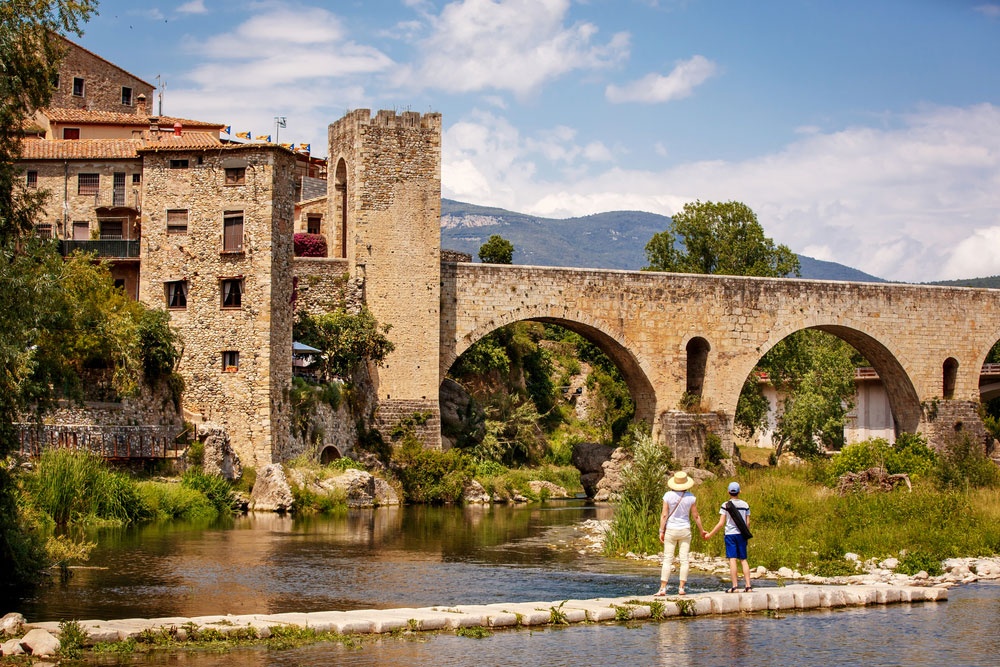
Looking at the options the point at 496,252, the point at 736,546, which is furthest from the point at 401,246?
the point at 736,546

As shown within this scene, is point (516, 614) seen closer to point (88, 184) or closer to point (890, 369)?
point (88, 184)

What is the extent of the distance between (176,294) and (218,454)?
5.05 meters

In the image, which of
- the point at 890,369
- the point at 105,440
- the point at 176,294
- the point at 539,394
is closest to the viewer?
the point at 105,440

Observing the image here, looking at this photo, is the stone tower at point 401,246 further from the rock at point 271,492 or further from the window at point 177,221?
the rock at point 271,492

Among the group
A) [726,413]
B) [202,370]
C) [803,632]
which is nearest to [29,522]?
[803,632]

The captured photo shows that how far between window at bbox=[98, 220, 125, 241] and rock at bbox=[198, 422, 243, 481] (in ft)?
36.2

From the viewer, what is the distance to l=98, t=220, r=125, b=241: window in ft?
131

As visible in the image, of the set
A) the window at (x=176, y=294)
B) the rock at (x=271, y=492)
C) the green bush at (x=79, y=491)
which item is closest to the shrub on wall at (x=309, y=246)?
the window at (x=176, y=294)

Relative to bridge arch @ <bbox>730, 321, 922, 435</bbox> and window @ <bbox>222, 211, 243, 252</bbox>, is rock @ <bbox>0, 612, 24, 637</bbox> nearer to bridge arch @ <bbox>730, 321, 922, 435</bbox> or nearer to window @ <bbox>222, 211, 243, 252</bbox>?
window @ <bbox>222, 211, 243, 252</bbox>

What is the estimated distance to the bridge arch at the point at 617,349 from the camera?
3944 centimetres

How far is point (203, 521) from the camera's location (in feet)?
89.0

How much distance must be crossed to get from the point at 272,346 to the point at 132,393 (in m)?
4.47

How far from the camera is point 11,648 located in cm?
1181

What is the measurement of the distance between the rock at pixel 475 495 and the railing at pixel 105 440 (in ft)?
29.4
